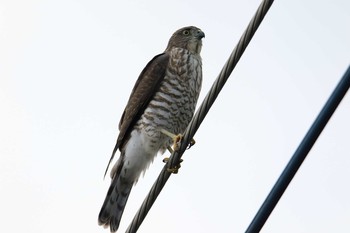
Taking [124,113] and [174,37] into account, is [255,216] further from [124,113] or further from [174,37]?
[174,37]

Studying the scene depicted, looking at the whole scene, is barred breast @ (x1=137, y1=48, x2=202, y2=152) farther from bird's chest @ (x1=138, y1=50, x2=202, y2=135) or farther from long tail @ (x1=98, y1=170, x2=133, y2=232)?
long tail @ (x1=98, y1=170, x2=133, y2=232)

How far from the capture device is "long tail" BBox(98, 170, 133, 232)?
5.89m

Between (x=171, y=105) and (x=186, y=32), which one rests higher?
(x=186, y=32)

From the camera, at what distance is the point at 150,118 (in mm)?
5812

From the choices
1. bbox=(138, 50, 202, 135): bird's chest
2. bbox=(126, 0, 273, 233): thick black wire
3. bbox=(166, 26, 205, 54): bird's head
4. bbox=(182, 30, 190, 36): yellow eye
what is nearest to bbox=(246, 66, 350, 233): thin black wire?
bbox=(126, 0, 273, 233): thick black wire

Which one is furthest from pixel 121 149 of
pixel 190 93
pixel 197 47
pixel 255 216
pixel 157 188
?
pixel 255 216

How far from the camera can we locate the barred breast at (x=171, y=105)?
5801 mm

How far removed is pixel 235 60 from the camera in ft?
10.6

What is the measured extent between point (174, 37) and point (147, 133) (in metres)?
1.34

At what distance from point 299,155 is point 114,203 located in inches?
149

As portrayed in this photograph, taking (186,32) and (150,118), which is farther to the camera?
(186,32)

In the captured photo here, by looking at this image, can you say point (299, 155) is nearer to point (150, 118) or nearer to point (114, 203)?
point (150, 118)

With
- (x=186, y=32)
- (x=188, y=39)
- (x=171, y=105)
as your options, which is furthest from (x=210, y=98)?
(x=186, y=32)

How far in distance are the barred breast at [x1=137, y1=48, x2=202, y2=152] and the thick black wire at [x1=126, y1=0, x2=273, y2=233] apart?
1.91 m
